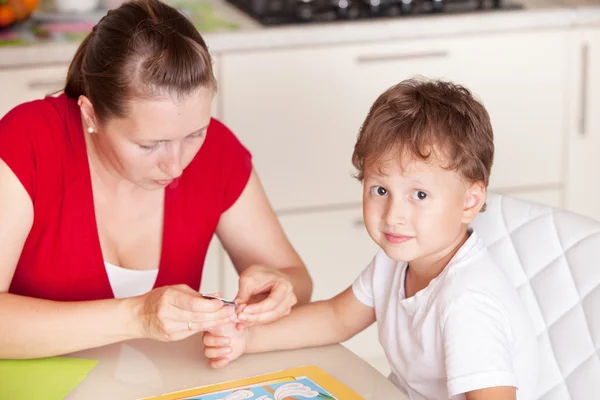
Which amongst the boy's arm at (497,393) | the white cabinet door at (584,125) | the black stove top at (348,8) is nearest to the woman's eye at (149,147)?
the boy's arm at (497,393)

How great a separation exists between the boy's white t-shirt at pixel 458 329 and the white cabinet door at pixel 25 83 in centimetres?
129

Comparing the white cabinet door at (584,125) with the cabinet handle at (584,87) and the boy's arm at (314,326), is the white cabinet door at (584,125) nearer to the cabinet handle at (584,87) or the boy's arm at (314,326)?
the cabinet handle at (584,87)

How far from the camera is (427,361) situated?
1495mm

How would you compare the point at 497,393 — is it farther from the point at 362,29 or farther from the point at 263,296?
the point at 362,29

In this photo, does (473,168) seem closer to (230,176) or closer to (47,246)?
(230,176)

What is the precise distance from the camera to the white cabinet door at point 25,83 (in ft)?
8.43

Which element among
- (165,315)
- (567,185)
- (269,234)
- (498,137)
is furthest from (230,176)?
(567,185)

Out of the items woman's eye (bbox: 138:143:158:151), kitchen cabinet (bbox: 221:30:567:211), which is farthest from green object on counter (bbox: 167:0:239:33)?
woman's eye (bbox: 138:143:158:151)

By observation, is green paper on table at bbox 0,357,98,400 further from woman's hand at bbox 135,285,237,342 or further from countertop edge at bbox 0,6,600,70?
countertop edge at bbox 0,6,600,70

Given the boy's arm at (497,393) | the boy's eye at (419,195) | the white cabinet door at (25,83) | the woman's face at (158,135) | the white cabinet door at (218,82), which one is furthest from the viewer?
the white cabinet door at (218,82)

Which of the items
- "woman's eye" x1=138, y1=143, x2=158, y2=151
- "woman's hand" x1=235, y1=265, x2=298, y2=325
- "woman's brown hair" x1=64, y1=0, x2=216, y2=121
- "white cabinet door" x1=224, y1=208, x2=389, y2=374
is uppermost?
"woman's brown hair" x1=64, y1=0, x2=216, y2=121

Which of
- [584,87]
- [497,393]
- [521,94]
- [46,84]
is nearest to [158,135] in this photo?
[497,393]

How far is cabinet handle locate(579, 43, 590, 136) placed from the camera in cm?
293

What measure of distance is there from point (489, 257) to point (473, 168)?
0.14 m
